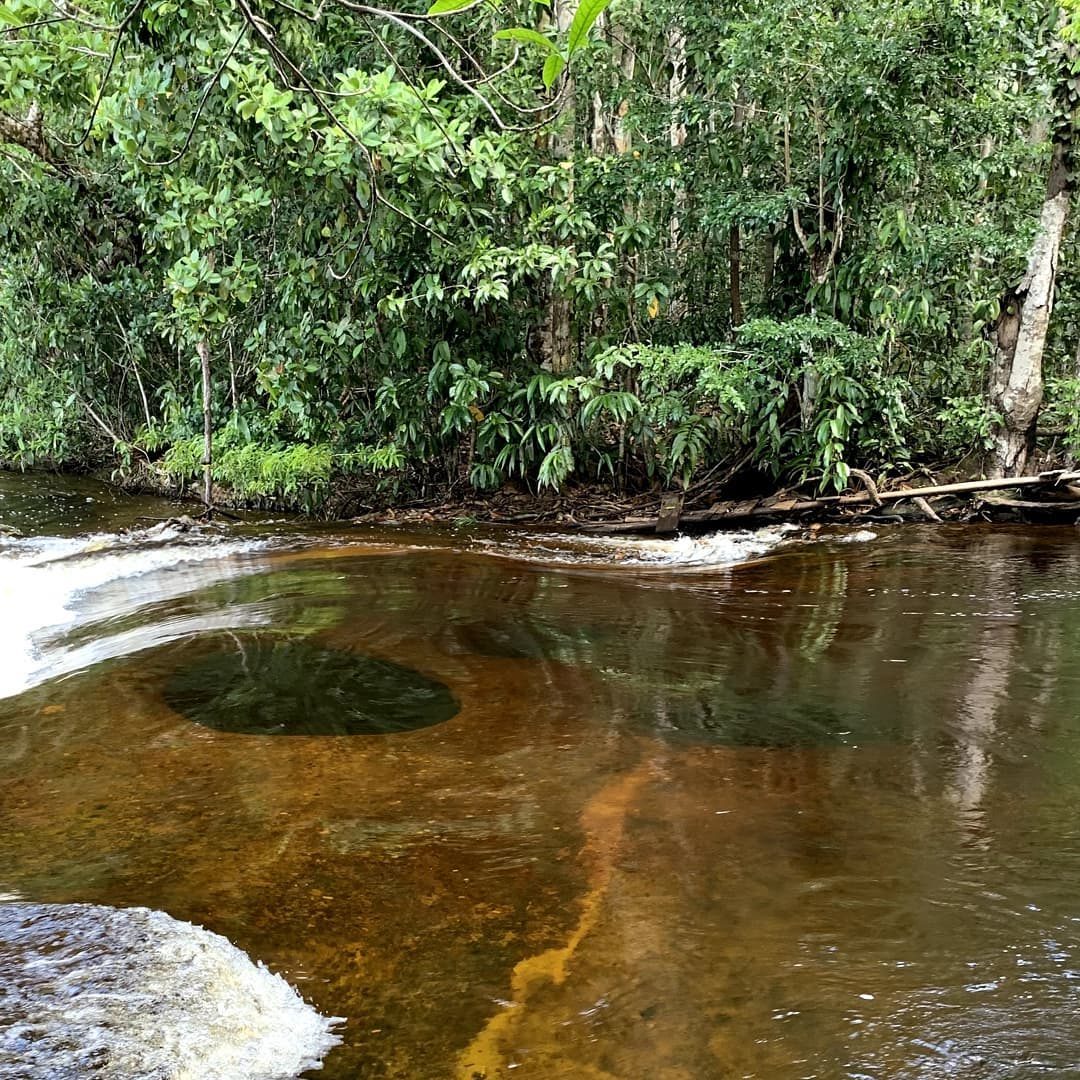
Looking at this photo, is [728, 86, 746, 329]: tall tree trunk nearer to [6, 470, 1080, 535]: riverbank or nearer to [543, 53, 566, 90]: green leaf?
[6, 470, 1080, 535]: riverbank

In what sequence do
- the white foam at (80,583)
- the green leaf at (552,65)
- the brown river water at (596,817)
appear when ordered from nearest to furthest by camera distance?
the green leaf at (552,65)
the brown river water at (596,817)
the white foam at (80,583)

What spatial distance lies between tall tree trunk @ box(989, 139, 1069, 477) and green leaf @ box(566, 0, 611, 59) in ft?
27.5

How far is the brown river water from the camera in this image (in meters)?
2.12

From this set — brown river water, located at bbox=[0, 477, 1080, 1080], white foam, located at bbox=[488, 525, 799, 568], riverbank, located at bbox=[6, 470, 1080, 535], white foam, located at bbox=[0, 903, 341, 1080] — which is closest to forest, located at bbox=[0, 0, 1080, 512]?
riverbank, located at bbox=[6, 470, 1080, 535]

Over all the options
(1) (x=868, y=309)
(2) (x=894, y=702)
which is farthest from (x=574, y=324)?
(2) (x=894, y=702)

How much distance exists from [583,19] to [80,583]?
7289 millimetres

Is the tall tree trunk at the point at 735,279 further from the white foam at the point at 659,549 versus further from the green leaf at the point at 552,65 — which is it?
the green leaf at the point at 552,65

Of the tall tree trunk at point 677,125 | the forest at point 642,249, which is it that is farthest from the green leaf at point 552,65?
the tall tree trunk at point 677,125

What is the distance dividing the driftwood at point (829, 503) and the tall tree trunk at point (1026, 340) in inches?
12.3

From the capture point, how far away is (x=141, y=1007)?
2.12m

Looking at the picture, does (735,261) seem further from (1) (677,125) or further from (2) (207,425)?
(2) (207,425)

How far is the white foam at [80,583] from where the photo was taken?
5133 millimetres

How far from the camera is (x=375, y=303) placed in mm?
9328

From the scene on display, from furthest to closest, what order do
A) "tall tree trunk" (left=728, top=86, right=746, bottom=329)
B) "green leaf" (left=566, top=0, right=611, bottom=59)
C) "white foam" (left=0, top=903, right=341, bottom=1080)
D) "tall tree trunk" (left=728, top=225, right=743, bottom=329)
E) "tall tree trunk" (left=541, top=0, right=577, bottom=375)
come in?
1. "tall tree trunk" (left=541, top=0, right=577, bottom=375)
2. "tall tree trunk" (left=728, top=225, right=743, bottom=329)
3. "tall tree trunk" (left=728, top=86, right=746, bottom=329)
4. "white foam" (left=0, top=903, right=341, bottom=1080)
5. "green leaf" (left=566, top=0, right=611, bottom=59)
